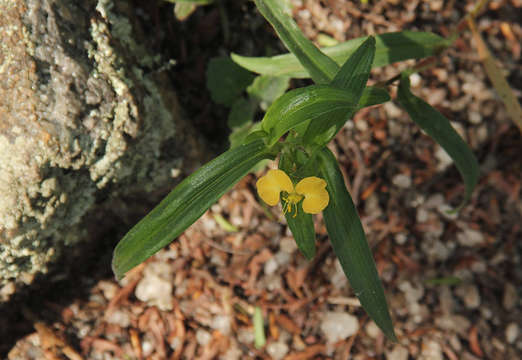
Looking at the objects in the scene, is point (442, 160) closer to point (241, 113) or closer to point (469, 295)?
point (469, 295)

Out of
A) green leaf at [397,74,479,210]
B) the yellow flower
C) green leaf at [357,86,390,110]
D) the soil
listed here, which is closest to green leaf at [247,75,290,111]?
the soil

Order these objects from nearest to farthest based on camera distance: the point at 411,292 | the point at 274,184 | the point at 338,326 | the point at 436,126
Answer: the point at 274,184, the point at 436,126, the point at 338,326, the point at 411,292

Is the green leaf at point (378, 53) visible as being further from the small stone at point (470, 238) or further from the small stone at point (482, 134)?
Answer: the small stone at point (470, 238)

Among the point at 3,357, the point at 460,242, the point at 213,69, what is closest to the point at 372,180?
the point at 460,242

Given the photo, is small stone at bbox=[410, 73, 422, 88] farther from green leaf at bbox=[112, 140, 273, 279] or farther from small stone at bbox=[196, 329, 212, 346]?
small stone at bbox=[196, 329, 212, 346]

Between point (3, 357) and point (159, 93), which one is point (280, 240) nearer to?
point (159, 93)

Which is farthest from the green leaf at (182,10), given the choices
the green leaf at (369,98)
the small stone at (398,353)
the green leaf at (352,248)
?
the small stone at (398,353)

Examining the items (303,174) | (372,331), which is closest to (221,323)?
(372,331)
